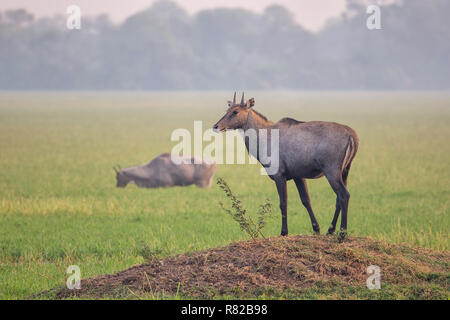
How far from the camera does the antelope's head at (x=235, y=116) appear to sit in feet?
35.0

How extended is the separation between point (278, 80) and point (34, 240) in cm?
16339

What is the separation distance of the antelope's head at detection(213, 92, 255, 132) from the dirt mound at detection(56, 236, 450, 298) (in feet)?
6.07

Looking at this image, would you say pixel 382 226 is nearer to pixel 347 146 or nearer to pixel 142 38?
pixel 347 146

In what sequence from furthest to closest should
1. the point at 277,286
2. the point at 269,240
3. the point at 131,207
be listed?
the point at 131,207 → the point at 269,240 → the point at 277,286

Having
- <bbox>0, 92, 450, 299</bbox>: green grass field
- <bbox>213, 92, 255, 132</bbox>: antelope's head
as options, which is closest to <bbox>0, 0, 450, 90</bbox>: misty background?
<bbox>0, 92, 450, 299</bbox>: green grass field

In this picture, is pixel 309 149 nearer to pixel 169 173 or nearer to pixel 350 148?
pixel 350 148

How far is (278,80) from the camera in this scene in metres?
176

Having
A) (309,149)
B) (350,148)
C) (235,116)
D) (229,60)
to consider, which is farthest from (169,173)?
(229,60)

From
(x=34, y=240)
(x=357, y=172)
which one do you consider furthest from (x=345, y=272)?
(x=357, y=172)

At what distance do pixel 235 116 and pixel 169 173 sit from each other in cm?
1096

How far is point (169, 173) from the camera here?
21.5 meters
